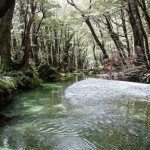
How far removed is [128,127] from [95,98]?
245 inches

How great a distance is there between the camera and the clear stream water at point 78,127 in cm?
796

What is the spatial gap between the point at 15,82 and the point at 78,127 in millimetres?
9766

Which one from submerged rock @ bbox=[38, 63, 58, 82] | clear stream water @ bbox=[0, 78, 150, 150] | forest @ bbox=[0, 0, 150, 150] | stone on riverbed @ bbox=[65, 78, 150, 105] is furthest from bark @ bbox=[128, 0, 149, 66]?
submerged rock @ bbox=[38, 63, 58, 82]

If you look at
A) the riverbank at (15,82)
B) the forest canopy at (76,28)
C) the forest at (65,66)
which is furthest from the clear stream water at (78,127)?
the forest canopy at (76,28)

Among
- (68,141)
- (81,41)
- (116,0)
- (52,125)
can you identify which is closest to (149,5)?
(116,0)

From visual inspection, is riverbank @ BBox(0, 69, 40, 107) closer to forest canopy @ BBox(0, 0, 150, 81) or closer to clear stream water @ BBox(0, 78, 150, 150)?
clear stream water @ BBox(0, 78, 150, 150)

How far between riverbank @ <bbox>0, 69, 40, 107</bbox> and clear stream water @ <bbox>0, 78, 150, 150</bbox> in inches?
39.7

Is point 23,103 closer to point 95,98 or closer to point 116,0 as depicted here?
point 95,98

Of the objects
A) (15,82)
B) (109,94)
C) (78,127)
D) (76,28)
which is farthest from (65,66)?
(78,127)

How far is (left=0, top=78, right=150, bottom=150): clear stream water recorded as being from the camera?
7.96 m

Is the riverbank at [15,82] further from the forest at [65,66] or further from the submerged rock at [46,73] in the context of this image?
the submerged rock at [46,73]

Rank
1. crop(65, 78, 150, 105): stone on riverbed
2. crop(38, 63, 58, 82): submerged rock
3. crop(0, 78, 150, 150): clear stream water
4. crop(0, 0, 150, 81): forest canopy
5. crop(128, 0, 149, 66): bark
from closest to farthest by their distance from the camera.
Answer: crop(0, 78, 150, 150): clear stream water, crop(65, 78, 150, 105): stone on riverbed, crop(128, 0, 149, 66): bark, crop(0, 0, 150, 81): forest canopy, crop(38, 63, 58, 82): submerged rock

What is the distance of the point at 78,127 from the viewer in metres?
9.77

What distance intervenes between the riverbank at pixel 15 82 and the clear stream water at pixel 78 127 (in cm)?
101
